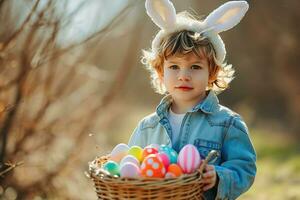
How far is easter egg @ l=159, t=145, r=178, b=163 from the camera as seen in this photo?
2.99 meters

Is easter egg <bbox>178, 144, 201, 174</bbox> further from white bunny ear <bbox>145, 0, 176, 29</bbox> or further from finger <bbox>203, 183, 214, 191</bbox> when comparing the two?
white bunny ear <bbox>145, 0, 176, 29</bbox>

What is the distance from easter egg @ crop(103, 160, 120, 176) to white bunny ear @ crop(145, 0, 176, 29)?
0.78 meters

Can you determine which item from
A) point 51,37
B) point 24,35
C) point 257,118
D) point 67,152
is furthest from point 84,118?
point 257,118

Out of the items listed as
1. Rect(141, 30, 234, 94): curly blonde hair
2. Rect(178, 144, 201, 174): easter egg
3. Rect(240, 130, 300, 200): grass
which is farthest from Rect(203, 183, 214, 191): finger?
Rect(240, 130, 300, 200): grass

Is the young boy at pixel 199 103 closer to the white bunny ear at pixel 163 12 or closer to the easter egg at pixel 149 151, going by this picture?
the white bunny ear at pixel 163 12

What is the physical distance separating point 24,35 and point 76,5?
40 cm

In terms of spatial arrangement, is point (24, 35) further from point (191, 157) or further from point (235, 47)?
point (235, 47)

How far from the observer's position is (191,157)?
286 centimetres

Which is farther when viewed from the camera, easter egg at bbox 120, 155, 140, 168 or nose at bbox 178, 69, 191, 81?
nose at bbox 178, 69, 191, 81

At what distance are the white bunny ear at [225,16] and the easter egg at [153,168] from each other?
800 mm

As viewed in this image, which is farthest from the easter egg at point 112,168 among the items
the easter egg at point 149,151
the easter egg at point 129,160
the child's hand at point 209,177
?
the child's hand at point 209,177

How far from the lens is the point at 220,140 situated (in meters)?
3.17

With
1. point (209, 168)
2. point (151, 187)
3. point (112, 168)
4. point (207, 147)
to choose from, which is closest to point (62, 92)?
point (207, 147)

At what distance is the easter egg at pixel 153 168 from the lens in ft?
9.23
